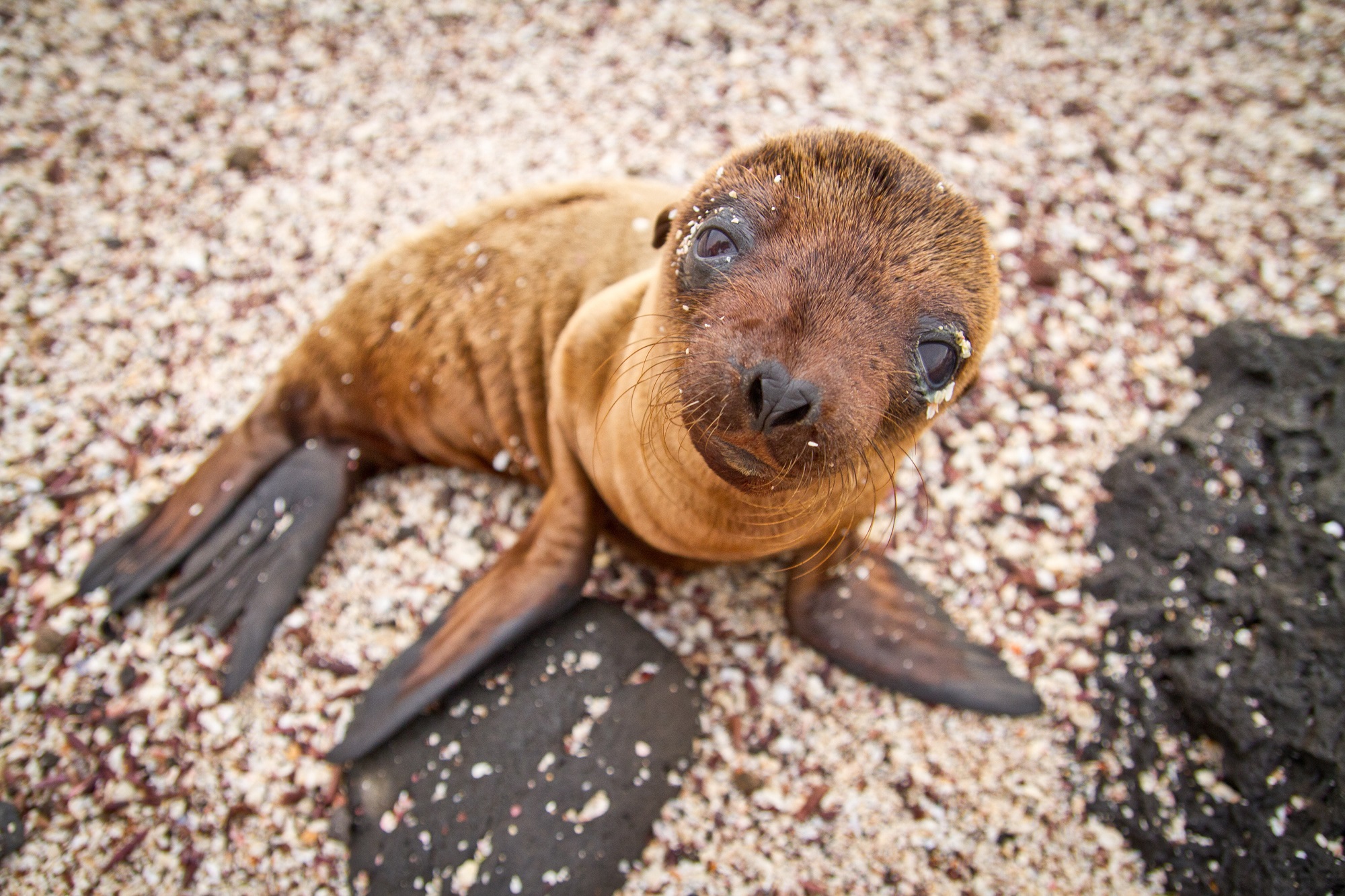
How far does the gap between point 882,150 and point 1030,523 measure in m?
1.97

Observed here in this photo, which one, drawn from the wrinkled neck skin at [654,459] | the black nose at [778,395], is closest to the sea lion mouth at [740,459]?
the wrinkled neck skin at [654,459]

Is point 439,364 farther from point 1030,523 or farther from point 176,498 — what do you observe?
point 1030,523

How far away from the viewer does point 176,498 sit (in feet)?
10.2

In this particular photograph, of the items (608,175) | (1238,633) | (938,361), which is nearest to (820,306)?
(938,361)

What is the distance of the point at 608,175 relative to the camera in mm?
4016

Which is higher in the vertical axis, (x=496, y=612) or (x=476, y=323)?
(x=476, y=323)

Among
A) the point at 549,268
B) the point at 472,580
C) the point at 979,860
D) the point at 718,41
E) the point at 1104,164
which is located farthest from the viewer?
the point at 718,41

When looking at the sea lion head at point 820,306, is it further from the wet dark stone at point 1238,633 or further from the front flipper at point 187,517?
the front flipper at point 187,517

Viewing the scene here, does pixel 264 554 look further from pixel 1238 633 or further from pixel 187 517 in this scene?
pixel 1238 633

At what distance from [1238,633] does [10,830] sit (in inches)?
165

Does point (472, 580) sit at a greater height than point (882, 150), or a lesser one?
lesser

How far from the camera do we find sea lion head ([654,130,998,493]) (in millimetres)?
1629

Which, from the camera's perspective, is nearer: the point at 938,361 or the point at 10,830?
the point at 938,361

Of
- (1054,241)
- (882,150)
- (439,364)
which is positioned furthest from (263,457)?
(1054,241)
